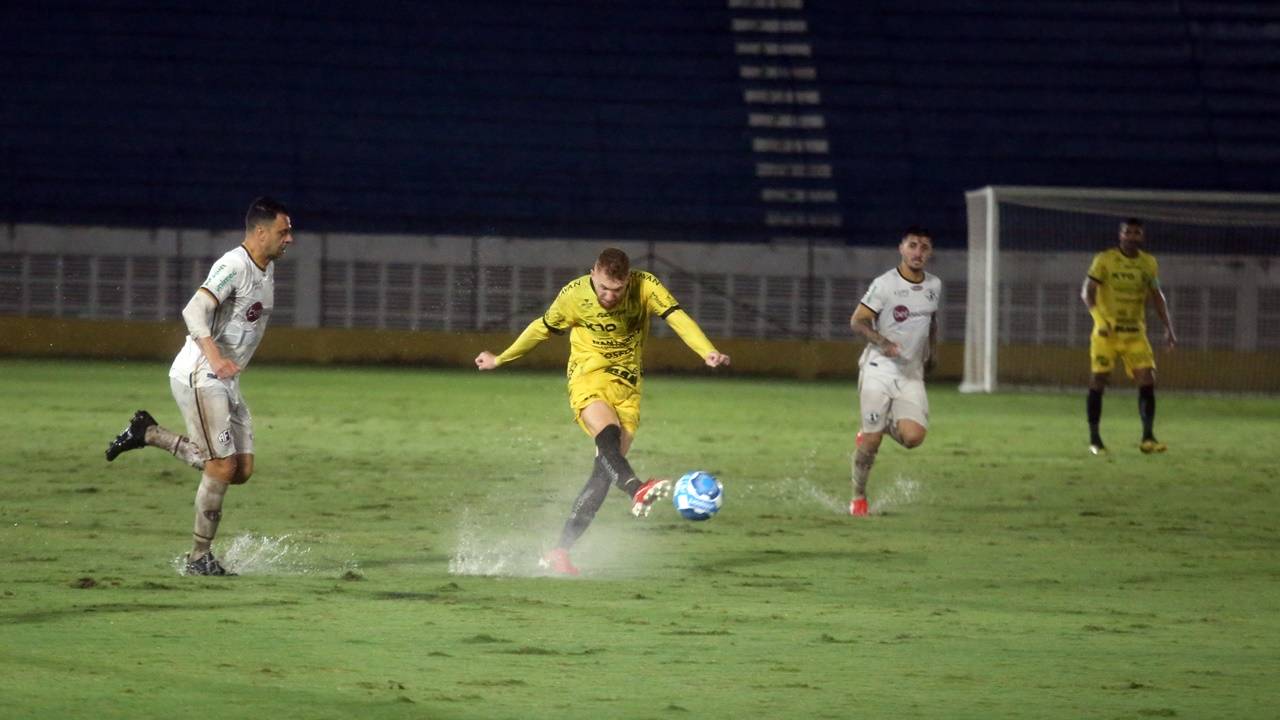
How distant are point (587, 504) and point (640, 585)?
0.56 metres

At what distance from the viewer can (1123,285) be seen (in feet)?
56.5

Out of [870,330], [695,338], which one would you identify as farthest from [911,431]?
[695,338]

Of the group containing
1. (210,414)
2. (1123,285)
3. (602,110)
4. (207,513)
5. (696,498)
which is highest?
(602,110)

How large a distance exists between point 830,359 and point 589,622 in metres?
22.8

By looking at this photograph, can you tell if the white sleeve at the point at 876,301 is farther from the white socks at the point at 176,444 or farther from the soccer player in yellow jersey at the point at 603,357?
the white socks at the point at 176,444

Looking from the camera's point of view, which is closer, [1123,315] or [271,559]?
[271,559]

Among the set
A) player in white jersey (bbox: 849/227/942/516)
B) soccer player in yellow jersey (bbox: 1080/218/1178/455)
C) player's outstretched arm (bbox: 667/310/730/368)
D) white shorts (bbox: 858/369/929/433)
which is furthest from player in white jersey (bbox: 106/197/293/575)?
soccer player in yellow jersey (bbox: 1080/218/1178/455)

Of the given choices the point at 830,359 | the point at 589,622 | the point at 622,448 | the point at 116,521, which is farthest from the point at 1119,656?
the point at 830,359

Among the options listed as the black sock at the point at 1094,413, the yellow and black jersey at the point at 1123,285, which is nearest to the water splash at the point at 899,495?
the black sock at the point at 1094,413

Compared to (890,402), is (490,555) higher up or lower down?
lower down

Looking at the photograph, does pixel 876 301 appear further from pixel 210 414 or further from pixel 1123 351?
pixel 1123 351

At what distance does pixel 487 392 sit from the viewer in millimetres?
24609

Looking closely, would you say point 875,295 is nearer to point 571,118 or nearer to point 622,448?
point 622,448

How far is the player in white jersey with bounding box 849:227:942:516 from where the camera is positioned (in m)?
12.2
